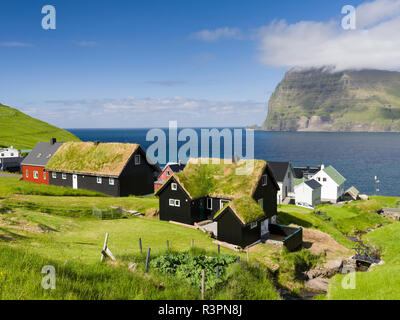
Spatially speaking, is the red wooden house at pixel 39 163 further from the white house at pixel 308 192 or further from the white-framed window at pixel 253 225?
the white house at pixel 308 192

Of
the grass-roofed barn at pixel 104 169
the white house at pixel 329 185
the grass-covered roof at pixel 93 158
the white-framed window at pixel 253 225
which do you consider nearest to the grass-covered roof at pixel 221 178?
the white-framed window at pixel 253 225

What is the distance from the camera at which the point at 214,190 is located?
36594 mm

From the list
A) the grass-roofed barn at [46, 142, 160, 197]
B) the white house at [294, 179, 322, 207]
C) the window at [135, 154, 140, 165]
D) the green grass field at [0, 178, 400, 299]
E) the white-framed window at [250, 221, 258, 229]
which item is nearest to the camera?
the green grass field at [0, 178, 400, 299]

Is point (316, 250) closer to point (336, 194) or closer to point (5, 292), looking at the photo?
point (5, 292)

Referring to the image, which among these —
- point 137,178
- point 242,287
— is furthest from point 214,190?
point 242,287

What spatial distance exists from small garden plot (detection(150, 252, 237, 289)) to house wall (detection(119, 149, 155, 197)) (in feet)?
99.8

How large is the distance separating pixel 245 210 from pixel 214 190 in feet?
22.9

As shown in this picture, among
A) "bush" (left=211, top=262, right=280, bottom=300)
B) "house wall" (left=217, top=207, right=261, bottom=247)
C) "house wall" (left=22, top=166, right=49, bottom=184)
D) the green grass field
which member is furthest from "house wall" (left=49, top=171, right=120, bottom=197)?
"bush" (left=211, top=262, right=280, bottom=300)

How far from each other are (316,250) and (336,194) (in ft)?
147

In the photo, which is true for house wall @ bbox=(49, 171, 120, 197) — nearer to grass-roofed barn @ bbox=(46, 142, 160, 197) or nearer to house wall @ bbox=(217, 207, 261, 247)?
grass-roofed barn @ bbox=(46, 142, 160, 197)

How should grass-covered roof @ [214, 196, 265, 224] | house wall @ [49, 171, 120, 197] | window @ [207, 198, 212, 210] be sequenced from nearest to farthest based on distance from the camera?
grass-covered roof @ [214, 196, 265, 224]
window @ [207, 198, 212, 210]
house wall @ [49, 171, 120, 197]

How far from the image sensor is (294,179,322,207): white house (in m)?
66.9

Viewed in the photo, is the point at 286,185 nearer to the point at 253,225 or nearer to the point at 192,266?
the point at 253,225
